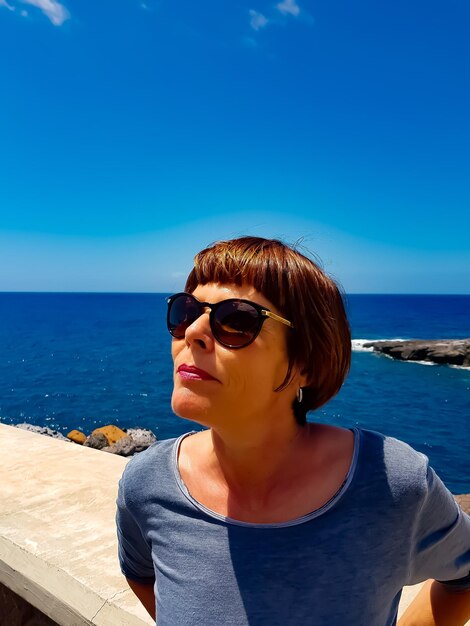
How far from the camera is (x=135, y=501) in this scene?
1.35 meters

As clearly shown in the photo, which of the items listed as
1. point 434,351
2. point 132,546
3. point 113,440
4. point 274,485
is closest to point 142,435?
point 113,440

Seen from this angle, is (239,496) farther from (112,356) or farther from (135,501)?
(112,356)

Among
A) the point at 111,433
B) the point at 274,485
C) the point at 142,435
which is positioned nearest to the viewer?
the point at 274,485

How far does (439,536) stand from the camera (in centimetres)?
127

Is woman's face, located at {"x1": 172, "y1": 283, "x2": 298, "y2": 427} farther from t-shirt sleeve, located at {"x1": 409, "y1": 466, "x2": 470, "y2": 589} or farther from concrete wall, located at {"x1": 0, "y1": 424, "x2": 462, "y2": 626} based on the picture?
concrete wall, located at {"x1": 0, "y1": 424, "x2": 462, "y2": 626}

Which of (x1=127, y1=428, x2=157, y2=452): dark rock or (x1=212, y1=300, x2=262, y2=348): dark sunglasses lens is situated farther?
(x1=127, y1=428, x2=157, y2=452): dark rock

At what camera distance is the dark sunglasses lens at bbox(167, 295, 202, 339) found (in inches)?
52.0

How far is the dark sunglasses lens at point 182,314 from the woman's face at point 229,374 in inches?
2.0

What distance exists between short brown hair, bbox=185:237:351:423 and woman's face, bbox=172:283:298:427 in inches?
1.3

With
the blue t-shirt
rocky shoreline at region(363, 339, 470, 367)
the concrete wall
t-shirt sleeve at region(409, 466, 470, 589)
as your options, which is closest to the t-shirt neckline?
the blue t-shirt

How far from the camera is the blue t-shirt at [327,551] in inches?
46.6

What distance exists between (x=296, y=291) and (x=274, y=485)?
0.50 meters

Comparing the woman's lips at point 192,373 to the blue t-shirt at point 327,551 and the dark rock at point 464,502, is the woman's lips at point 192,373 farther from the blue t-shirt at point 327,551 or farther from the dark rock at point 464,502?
the dark rock at point 464,502

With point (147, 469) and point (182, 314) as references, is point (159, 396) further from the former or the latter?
point (182, 314)
